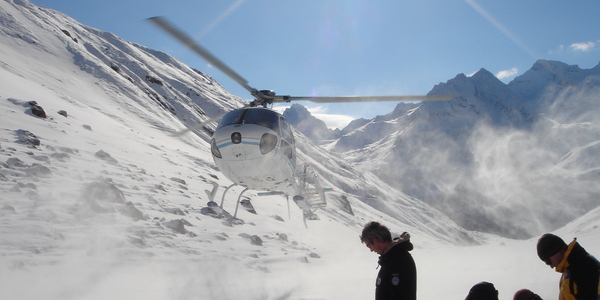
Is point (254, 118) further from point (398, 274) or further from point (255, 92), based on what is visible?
point (398, 274)

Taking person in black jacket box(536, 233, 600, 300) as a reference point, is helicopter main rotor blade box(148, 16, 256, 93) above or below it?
above

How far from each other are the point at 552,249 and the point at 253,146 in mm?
6351

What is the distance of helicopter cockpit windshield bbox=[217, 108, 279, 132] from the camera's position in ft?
28.2

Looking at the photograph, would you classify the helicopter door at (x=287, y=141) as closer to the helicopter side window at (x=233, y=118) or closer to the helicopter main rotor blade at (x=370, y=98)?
the helicopter main rotor blade at (x=370, y=98)

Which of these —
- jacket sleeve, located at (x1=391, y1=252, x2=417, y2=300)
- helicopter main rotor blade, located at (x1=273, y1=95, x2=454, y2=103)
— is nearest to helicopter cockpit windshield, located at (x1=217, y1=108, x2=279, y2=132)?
helicopter main rotor blade, located at (x1=273, y1=95, x2=454, y2=103)

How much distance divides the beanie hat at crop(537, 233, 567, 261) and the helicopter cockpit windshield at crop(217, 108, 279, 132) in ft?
21.1

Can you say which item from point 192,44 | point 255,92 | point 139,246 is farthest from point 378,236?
point 255,92

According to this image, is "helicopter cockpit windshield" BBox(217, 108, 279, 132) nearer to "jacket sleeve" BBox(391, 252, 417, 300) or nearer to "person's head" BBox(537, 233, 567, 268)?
"jacket sleeve" BBox(391, 252, 417, 300)

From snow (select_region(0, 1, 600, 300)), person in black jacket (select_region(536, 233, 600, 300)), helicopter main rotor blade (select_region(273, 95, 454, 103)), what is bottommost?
snow (select_region(0, 1, 600, 300))

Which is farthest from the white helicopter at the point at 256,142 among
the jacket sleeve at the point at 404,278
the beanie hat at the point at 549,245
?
the jacket sleeve at the point at 404,278

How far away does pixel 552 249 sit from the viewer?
3.27 metres

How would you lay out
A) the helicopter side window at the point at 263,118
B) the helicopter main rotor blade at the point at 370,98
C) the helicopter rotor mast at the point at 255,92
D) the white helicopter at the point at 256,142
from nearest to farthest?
the helicopter rotor mast at the point at 255,92 < the helicopter main rotor blade at the point at 370,98 < the white helicopter at the point at 256,142 < the helicopter side window at the point at 263,118

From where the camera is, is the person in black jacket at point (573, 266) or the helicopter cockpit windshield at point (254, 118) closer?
the person in black jacket at point (573, 266)

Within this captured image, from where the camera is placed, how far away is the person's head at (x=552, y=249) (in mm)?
3248
